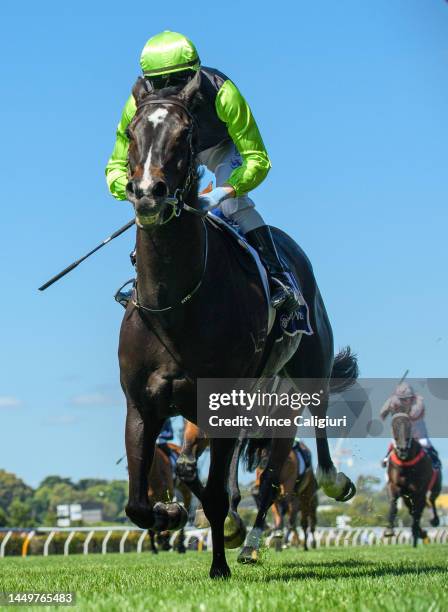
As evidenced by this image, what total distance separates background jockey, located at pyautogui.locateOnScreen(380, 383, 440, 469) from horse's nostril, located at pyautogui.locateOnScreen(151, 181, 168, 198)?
1377 centimetres

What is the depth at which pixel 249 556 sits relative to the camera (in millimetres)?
10008

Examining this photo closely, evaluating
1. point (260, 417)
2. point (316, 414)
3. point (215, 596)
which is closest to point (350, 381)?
point (316, 414)

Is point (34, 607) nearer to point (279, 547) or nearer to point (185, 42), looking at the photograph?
point (185, 42)

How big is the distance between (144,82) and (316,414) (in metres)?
4.51

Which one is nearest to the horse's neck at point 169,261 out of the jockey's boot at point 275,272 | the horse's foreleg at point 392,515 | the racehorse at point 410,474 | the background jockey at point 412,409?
the jockey's boot at point 275,272

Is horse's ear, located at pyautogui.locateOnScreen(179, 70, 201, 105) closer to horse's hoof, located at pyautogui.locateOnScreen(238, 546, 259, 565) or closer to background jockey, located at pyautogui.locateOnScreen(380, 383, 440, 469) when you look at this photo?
horse's hoof, located at pyautogui.locateOnScreen(238, 546, 259, 565)

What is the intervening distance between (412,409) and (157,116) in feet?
53.6

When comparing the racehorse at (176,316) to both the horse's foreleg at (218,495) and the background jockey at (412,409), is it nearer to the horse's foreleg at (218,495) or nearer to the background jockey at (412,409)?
the horse's foreleg at (218,495)

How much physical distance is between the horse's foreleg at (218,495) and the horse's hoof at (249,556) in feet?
8.45

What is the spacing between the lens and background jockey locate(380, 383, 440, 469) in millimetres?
20875

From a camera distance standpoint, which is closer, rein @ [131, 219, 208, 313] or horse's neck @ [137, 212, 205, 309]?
horse's neck @ [137, 212, 205, 309]

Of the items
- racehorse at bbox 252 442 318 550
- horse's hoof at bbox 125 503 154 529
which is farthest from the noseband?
racehorse at bbox 252 442 318 550

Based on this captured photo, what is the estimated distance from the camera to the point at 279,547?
839 inches

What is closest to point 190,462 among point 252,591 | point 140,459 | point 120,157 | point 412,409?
point 140,459
